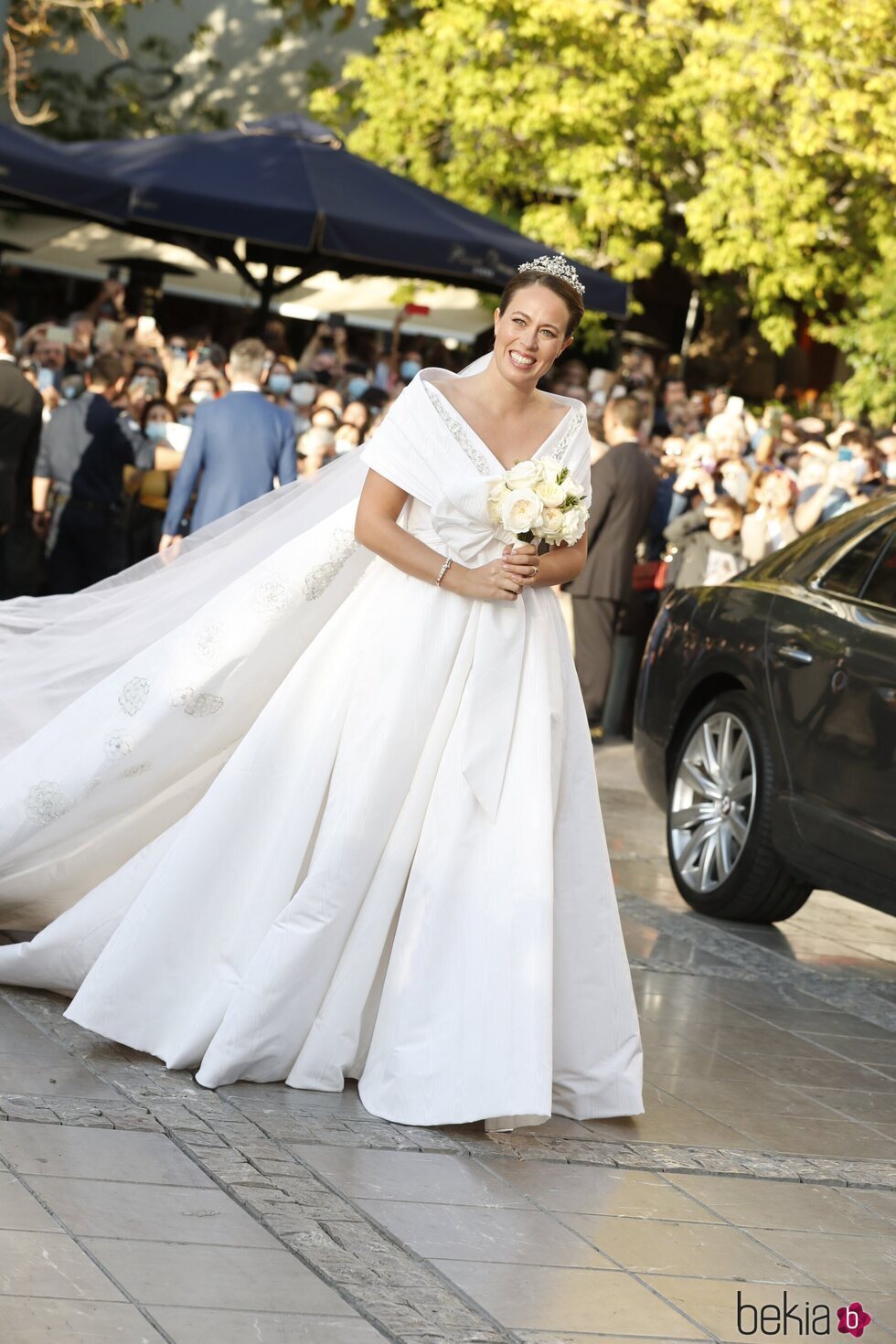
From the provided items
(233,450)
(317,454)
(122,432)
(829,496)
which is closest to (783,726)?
(233,450)

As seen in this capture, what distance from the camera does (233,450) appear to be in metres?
10.2

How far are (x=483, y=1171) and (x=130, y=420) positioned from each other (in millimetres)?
8375

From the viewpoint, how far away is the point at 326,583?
5.30 m

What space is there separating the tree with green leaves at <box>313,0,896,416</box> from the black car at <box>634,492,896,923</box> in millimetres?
15587

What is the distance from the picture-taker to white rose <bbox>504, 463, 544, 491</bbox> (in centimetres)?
489

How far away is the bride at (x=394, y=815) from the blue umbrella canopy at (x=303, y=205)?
9077 mm

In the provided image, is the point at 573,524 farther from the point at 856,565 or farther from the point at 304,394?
the point at 304,394

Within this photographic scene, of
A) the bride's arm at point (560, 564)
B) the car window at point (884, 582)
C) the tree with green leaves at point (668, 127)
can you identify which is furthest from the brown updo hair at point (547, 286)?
the tree with green leaves at point (668, 127)

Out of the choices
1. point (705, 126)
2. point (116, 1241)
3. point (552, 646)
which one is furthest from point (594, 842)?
point (705, 126)

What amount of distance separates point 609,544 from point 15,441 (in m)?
3.87

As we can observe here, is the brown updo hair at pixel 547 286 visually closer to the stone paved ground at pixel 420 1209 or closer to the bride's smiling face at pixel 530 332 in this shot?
the bride's smiling face at pixel 530 332

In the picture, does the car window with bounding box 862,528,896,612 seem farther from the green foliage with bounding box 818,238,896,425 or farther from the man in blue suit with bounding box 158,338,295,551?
the green foliage with bounding box 818,238,896,425

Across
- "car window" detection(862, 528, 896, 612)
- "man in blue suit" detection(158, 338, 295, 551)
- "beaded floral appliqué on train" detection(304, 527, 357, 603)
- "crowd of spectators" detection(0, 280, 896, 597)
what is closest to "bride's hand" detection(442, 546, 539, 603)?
"beaded floral appliqué on train" detection(304, 527, 357, 603)

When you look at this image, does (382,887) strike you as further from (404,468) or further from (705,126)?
(705,126)
